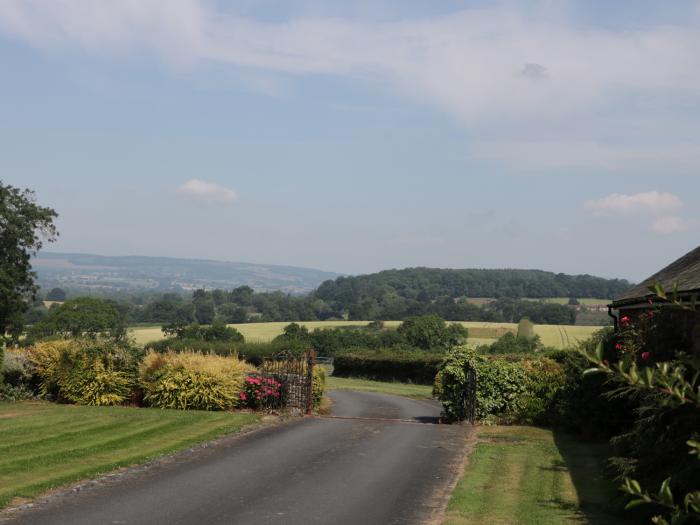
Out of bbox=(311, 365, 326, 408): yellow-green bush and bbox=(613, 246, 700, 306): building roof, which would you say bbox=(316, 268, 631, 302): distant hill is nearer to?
bbox=(311, 365, 326, 408): yellow-green bush

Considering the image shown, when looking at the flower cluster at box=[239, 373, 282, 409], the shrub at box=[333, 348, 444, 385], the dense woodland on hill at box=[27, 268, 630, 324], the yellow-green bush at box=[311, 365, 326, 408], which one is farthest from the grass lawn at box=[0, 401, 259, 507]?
the dense woodland on hill at box=[27, 268, 630, 324]

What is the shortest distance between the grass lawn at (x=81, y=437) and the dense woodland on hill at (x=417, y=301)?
103m

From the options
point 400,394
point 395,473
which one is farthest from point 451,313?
point 395,473

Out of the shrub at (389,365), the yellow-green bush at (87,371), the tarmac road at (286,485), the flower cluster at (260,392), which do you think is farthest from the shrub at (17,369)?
the shrub at (389,365)

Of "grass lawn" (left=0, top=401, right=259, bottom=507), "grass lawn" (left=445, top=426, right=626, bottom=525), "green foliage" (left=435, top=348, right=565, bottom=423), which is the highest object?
"green foliage" (left=435, top=348, right=565, bottom=423)

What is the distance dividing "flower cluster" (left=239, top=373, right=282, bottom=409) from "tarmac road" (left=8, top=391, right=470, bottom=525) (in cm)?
291

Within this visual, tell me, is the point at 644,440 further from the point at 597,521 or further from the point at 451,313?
the point at 451,313

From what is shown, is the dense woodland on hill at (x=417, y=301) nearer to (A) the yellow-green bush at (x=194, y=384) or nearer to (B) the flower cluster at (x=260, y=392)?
(B) the flower cluster at (x=260, y=392)

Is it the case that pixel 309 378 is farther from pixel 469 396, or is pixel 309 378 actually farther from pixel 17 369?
pixel 17 369

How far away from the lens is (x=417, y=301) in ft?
493

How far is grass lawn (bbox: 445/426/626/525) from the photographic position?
11.5 metres

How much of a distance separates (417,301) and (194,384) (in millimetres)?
128737

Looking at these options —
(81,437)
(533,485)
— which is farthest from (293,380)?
(533,485)

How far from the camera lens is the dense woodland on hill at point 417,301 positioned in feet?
435
